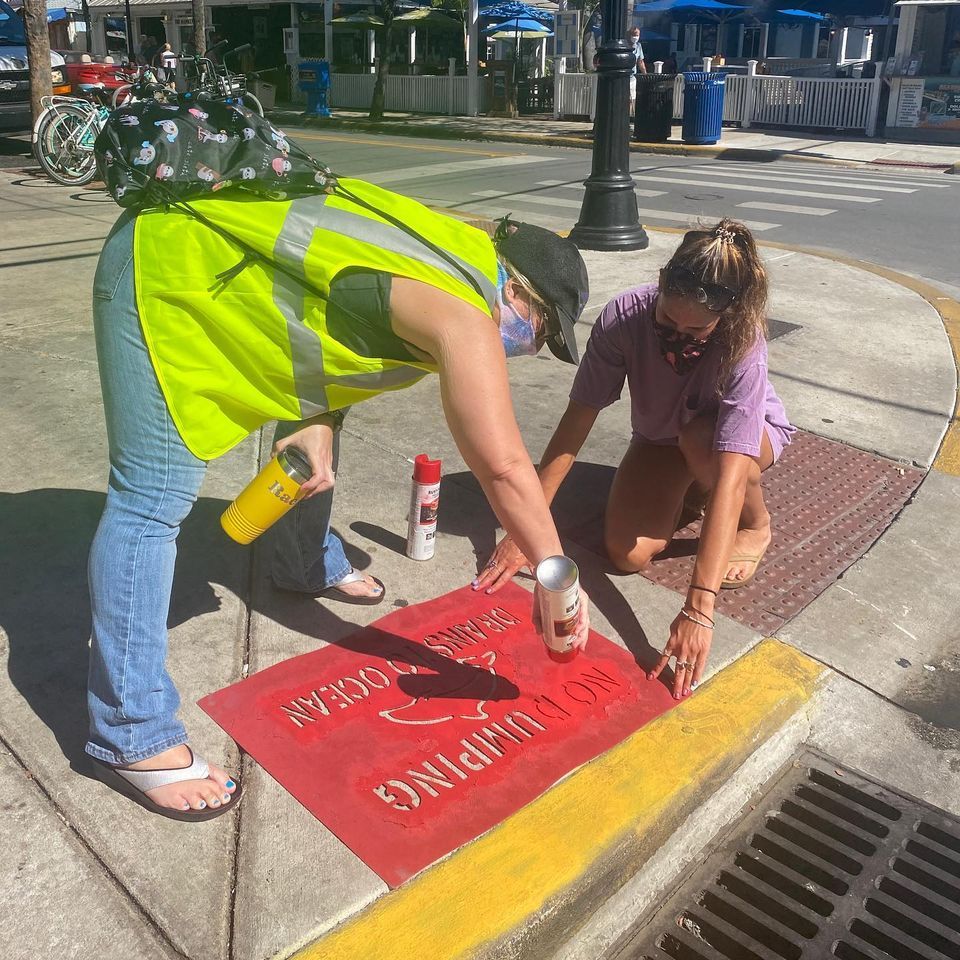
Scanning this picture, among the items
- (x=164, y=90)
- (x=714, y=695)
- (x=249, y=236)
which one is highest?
(x=164, y=90)

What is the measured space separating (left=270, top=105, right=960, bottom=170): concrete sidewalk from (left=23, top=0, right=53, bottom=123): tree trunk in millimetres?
10187

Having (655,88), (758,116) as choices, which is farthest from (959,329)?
(758,116)

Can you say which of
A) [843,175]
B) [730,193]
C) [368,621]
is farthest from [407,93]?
[368,621]

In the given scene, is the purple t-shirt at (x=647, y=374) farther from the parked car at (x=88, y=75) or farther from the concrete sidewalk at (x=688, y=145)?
the concrete sidewalk at (x=688, y=145)

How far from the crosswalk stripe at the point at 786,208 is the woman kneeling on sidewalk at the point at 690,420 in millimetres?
8061

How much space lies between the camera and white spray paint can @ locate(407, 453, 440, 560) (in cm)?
329

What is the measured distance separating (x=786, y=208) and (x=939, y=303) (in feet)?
14.9

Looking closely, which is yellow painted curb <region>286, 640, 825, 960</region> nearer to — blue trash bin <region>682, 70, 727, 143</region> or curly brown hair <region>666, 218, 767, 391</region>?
curly brown hair <region>666, 218, 767, 391</region>

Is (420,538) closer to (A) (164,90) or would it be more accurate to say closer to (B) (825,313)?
(A) (164,90)

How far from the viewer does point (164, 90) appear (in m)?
2.53

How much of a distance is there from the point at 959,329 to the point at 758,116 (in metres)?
17.6

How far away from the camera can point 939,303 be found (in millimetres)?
6980

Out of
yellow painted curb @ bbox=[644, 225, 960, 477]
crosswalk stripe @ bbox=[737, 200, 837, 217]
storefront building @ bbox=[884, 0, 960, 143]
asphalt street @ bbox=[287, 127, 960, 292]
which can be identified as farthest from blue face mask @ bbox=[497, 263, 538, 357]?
storefront building @ bbox=[884, 0, 960, 143]

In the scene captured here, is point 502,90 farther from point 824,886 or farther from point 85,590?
point 824,886
